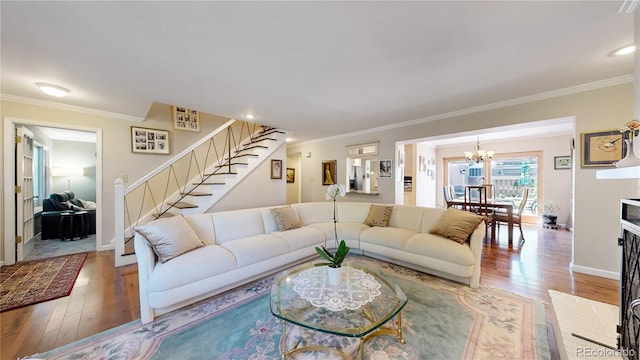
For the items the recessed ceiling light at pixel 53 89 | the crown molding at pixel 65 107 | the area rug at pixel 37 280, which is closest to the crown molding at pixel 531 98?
the crown molding at pixel 65 107

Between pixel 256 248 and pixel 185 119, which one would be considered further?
pixel 185 119

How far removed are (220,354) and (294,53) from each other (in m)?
2.49

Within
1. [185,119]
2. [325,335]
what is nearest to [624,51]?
[325,335]

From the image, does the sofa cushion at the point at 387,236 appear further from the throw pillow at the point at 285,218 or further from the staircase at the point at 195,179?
the staircase at the point at 195,179

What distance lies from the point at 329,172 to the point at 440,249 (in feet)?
12.6

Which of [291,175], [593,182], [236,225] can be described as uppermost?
[291,175]

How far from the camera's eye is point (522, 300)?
2.27 metres

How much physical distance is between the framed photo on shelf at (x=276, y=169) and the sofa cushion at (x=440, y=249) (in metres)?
3.47

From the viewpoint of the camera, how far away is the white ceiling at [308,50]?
1564mm

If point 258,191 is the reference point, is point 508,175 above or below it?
above

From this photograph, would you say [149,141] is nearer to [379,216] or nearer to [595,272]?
[379,216]

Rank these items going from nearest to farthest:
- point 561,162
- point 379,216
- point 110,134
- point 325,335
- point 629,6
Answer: point 629,6
point 325,335
point 379,216
point 110,134
point 561,162

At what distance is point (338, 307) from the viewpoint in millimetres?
1597

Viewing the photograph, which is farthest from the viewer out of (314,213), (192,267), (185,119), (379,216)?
(185,119)
